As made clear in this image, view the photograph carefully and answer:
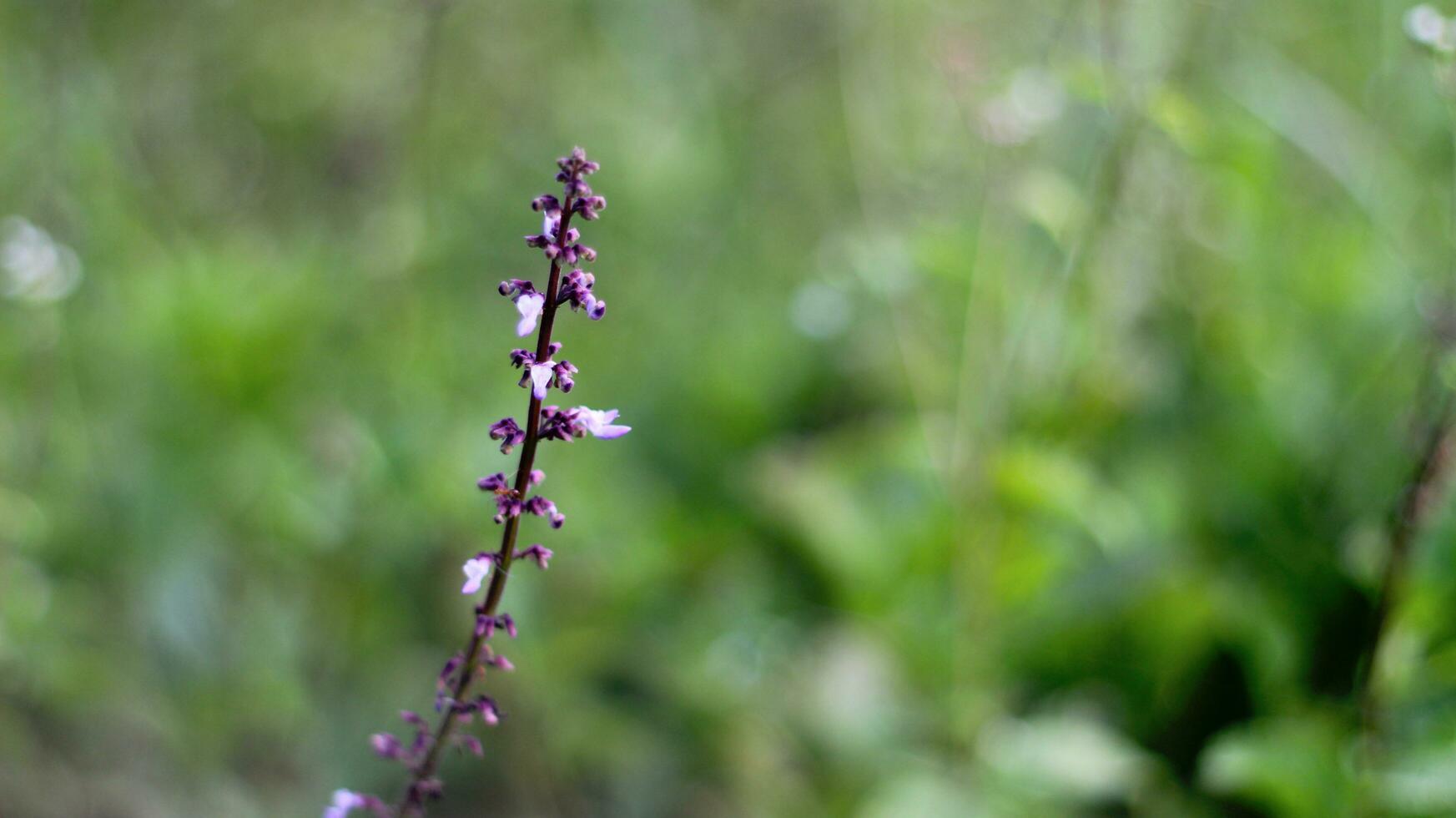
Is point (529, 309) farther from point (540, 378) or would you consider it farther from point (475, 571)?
point (475, 571)

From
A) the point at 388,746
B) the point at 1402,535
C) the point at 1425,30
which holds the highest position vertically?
the point at 1425,30

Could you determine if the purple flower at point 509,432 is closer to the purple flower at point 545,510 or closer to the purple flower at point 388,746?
the purple flower at point 545,510

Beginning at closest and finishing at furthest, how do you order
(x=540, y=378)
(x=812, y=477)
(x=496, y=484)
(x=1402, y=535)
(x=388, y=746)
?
(x=540, y=378), (x=496, y=484), (x=388, y=746), (x=1402, y=535), (x=812, y=477)

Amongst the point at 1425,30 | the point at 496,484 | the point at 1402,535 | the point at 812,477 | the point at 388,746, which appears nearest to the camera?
the point at 496,484

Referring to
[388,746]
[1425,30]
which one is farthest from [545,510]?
[1425,30]

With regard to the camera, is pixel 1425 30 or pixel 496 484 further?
pixel 1425 30

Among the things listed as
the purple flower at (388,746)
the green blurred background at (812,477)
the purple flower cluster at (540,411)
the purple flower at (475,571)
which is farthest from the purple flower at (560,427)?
the green blurred background at (812,477)

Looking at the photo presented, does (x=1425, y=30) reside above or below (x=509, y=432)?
above
